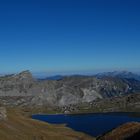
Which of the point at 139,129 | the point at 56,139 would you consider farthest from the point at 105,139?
the point at 56,139

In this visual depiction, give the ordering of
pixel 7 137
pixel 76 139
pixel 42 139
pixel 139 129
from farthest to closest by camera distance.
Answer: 1. pixel 76 139
2. pixel 42 139
3. pixel 7 137
4. pixel 139 129

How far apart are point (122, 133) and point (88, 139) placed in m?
98.8

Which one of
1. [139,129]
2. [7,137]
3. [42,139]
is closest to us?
[139,129]

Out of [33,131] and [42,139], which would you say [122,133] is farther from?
[33,131]

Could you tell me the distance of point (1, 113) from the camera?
199500 mm

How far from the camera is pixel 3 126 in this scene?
176 meters

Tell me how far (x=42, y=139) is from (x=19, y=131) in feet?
49.7

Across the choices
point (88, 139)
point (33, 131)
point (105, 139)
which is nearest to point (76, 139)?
point (88, 139)

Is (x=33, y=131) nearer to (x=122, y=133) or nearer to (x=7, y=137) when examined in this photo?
(x=7, y=137)

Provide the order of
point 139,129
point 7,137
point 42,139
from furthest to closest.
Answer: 1. point 42,139
2. point 7,137
3. point 139,129

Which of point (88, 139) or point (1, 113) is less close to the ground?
point (1, 113)

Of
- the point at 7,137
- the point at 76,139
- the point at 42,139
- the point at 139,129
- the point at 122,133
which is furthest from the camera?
the point at 76,139

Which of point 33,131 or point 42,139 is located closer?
point 42,139

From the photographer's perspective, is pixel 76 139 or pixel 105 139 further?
pixel 76 139
